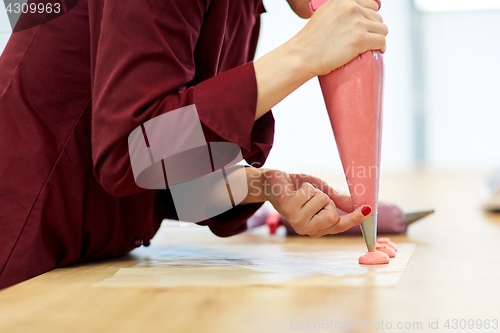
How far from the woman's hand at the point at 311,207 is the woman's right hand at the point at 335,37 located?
166 millimetres

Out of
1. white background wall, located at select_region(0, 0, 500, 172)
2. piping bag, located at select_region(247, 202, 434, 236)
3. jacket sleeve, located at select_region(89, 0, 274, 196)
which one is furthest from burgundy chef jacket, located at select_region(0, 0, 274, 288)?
white background wall, located at select_region(0, 0, 500, 172)

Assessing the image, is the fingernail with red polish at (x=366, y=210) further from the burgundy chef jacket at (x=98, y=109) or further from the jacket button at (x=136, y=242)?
the jacket button at (x=136, y=242)

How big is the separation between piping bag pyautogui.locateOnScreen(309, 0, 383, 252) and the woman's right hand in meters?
0.02

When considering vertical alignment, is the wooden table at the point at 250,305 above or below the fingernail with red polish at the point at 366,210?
below

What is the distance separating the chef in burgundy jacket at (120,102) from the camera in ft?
1.69

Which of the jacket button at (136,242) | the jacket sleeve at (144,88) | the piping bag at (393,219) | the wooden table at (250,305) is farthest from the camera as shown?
the piping bag at (393,219)

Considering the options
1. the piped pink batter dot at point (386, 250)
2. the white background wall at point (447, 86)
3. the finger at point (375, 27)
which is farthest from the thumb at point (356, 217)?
the white background wall at point (447, 86)

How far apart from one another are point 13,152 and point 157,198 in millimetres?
230

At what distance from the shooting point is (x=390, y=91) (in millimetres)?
4695

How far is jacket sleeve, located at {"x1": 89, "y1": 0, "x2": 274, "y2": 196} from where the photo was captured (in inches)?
19.9

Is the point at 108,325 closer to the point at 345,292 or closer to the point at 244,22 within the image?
the point at 345,292

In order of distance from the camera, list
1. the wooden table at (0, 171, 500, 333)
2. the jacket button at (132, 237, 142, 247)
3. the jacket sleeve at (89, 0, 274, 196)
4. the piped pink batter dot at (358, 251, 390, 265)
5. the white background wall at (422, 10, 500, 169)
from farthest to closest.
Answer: the white background wall at (422, 10, 500, 169), the jacket button at (132, 237, 142, 247), the piped pink batter dot at (358, 251, 390, 265), the jacket sleeve at (89, 0, 274, 196), the wooden table at (0, 171, 500, 333)

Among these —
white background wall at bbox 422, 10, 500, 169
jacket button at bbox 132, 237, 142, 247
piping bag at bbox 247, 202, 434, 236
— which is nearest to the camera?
jacket button at bbox 132, 237, 142, 247

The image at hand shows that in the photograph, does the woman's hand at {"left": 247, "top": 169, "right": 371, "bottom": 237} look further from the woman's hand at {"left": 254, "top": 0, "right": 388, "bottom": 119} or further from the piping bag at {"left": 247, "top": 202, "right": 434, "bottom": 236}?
the piping bag at {"left": 247, "top": 202, "right": 434, "bottom": 236}
